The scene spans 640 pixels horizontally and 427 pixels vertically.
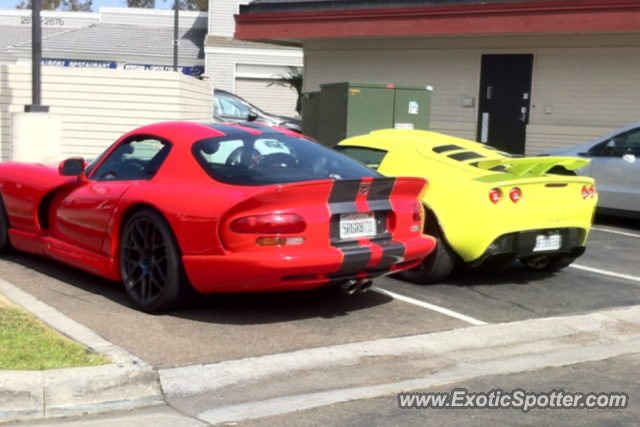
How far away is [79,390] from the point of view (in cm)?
484

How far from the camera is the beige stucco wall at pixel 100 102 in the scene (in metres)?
14.9

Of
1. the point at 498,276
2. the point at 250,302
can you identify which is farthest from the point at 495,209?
the point at 250,302

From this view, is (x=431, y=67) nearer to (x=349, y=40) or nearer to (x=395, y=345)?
(x=349, y=40)

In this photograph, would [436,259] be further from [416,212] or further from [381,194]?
[381,194]

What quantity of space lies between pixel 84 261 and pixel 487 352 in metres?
3.26

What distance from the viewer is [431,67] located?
19.7 metres

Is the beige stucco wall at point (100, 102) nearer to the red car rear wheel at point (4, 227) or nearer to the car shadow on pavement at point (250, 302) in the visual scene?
the red car rear wheel at point (4, 227)

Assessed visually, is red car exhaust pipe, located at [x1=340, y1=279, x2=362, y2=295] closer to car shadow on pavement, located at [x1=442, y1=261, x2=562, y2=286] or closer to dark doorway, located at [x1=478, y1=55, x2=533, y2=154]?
car shadow on pavement, located at [x1=442, y1=261, x2=562, y2=286]

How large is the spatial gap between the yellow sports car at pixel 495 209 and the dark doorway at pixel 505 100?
10598mm

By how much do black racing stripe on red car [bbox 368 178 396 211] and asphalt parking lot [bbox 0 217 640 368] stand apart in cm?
87

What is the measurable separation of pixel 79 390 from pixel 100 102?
35.3 feet

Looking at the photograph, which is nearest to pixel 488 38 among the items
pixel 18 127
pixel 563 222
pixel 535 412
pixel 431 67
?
pixel 431 67

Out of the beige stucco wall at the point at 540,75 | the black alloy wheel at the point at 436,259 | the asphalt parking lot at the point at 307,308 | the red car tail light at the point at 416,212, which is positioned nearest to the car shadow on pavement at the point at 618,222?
the asphalt parking lot at the point at 307,308

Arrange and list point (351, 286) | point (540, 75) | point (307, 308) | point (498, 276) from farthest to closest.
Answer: point (540, 75) → point (498, 276) → point (307, 308) → point (351, 286)
